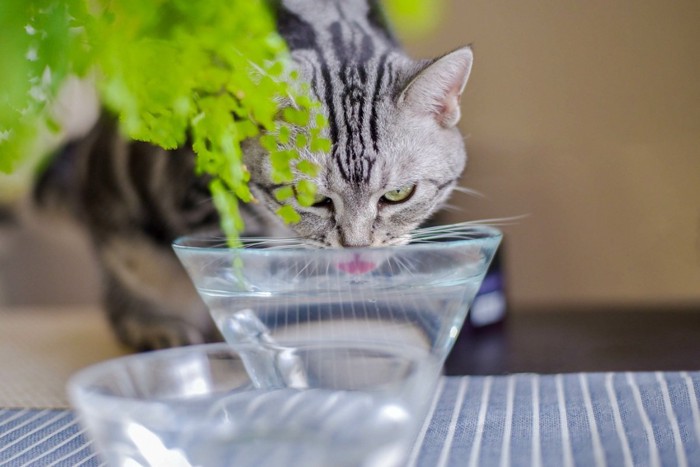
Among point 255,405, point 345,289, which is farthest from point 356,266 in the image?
point 255,405

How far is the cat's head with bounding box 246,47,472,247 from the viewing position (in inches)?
34.8

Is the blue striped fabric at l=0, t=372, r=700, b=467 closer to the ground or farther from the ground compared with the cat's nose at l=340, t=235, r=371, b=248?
closer to the ground

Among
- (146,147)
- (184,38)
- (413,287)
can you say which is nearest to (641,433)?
(413,287)

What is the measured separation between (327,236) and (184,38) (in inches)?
16.1

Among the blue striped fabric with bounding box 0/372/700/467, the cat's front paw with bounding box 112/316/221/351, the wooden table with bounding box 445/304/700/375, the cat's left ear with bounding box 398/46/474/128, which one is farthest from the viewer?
the cat's front paw with bounding box 112/316/221/351

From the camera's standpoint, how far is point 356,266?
2.24 ft

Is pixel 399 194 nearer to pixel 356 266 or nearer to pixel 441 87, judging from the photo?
pixel 441 87

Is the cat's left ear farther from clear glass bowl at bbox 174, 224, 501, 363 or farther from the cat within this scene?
clear glass bowl at bbox 174, 224, 501, 363

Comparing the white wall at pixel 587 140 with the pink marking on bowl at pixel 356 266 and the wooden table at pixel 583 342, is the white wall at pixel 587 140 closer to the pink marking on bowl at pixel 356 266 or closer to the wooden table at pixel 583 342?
the wooden table at pixel 583 342

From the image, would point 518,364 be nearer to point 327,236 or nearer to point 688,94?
point 327,236

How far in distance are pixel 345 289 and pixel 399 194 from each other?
252 millimetres

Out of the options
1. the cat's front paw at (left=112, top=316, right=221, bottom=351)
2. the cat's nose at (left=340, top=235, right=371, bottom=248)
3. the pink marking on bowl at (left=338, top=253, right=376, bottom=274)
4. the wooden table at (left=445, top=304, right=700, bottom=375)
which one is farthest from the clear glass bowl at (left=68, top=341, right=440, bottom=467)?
the cat's front paw at (left=112, top=316, right=221, bottom=351)

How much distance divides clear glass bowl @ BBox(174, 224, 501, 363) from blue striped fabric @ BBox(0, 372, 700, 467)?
0.10m

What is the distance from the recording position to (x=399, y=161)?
905 mm
